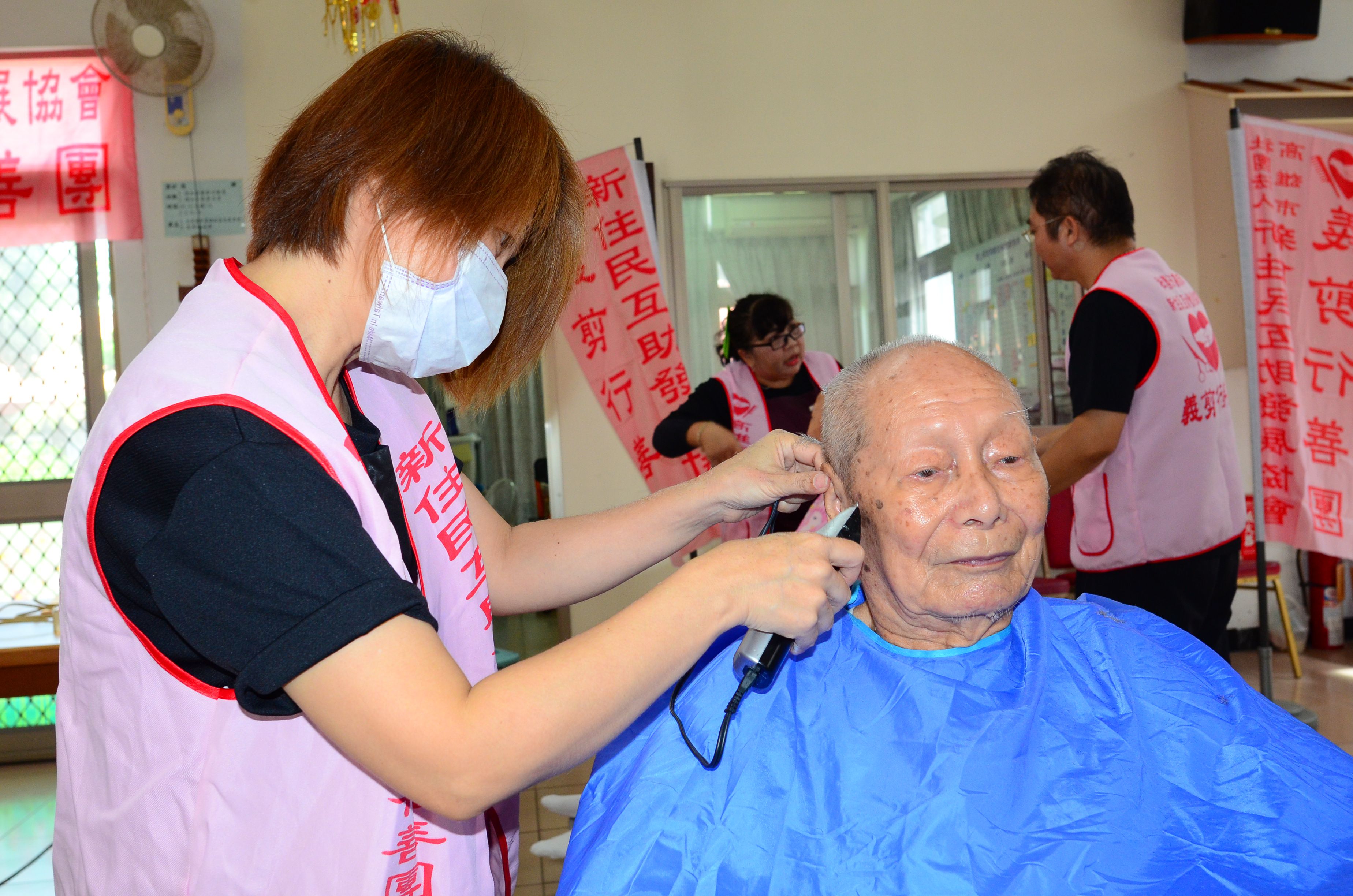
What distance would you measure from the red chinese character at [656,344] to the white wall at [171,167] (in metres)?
1.95

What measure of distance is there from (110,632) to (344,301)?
38 centimetres

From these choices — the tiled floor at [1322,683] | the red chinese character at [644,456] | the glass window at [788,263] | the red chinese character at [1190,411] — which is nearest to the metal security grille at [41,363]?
the red chinese character at [644,456]

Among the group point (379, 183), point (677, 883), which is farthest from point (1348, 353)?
point (379, 183)

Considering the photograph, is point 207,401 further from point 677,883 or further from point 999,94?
point 999,94

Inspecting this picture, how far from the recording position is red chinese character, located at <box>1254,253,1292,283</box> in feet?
10.5

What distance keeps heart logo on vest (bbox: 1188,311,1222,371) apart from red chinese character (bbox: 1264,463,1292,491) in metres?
1.14

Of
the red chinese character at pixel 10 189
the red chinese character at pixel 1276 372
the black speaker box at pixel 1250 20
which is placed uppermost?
the black speaker box at pixel 1250 20

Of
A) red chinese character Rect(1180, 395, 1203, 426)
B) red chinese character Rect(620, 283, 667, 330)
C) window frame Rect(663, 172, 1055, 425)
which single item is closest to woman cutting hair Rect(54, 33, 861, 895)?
red chinese character Rect(1180, 395, 1203, 426)

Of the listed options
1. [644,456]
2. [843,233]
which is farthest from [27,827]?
[843,233]

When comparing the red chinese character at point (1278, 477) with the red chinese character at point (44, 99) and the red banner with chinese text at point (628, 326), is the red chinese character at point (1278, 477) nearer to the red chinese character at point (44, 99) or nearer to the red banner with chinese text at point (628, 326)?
the red banner with chinese text at point (628, 326)

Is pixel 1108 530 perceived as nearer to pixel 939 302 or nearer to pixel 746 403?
pixel 746 403

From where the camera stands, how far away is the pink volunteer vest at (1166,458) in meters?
2.26

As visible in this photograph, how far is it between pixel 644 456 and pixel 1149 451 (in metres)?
1.94

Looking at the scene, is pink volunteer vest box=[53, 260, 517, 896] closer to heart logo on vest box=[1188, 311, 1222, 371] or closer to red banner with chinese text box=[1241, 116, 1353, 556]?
heart logo on vest box=[1188, 311, 1222, 371]
